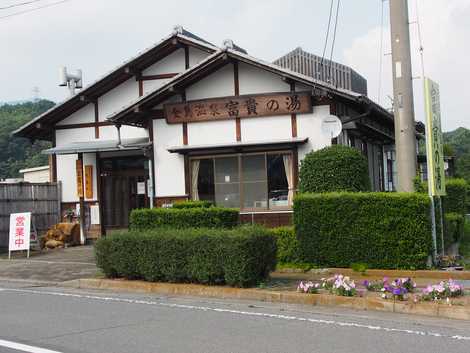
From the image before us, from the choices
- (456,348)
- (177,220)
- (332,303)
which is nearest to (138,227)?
(177,220)

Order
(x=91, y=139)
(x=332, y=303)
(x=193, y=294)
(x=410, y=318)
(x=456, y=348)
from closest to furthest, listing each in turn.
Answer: (x=456, y=348)
(x=410, y=318)
(x=332, y=303)
(x=193, y=294)
(x=91, y=139)

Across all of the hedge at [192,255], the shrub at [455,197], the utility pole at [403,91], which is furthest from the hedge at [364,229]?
the shrub at [455,197]

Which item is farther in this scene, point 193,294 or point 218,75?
point 218,75

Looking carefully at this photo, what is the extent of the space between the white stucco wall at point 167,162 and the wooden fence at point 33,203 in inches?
193

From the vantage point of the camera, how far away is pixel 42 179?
1150 inches

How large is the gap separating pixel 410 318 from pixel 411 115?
223 inches

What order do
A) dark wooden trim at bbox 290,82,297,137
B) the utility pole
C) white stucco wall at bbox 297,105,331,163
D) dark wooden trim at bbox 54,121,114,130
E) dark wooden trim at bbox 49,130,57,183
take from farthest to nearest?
dark wooden trim at bbox 49,130,57,183 → dark wooden trim at bbox 54,121,114,130 → dark wooden trim at bbox 290,82,297,137 → white stucco wall at bbox 297,105,331,163 → the utility pole

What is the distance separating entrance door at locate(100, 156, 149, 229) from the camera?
21.6 metres

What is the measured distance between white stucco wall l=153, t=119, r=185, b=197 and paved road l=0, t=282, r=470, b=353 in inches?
324

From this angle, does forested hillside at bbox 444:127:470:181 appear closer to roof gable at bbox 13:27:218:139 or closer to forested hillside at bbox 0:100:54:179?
forested hillside at bbox 0:100:54:179

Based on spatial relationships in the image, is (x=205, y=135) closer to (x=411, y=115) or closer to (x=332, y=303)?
(x=411, y=115)

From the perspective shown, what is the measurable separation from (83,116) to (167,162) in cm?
484

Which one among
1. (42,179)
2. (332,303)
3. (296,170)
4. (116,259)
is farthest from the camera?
(42,179)

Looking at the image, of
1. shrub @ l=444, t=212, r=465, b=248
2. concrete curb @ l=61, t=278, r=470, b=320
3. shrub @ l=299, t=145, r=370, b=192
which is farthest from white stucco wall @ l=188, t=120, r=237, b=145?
concrete curb @ l=61, t=278, r=470, b=320
